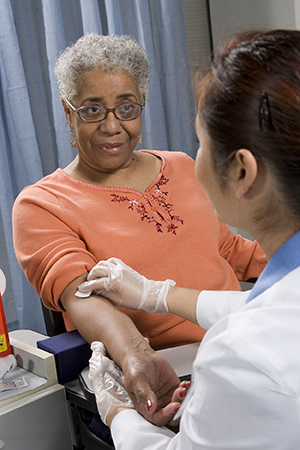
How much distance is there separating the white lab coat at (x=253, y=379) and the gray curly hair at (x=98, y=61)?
1065mm

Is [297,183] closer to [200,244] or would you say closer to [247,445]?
[247,445]

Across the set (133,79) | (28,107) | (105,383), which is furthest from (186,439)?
(28,107)

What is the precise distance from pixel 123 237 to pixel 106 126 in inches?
14.5

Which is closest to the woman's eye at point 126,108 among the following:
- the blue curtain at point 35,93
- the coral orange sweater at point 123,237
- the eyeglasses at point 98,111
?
the eyeglasses at point 98,111

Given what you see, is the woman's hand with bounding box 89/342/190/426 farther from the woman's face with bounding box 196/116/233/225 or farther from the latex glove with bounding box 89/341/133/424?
the woman's face with bounding box 196/116/233/225

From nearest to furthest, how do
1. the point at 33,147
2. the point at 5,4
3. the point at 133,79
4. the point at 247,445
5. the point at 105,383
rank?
the point at 247,445 < the point at 105,383 < the point at 133,79 < the point at 5,4 < the point at 33,147

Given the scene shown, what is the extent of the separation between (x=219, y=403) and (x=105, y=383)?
506 mm

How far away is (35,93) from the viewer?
2.37m

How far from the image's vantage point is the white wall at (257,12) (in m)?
2.83

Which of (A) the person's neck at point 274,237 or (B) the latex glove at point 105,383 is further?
(B) the latex glove at point 105,383

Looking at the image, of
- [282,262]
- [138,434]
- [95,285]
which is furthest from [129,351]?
[282,262]

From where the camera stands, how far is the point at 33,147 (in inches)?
90.2

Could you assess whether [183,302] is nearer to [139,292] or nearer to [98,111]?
[139,292]

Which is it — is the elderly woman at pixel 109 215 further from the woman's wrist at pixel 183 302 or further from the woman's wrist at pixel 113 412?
the woman's wrist at pixel 113 412
